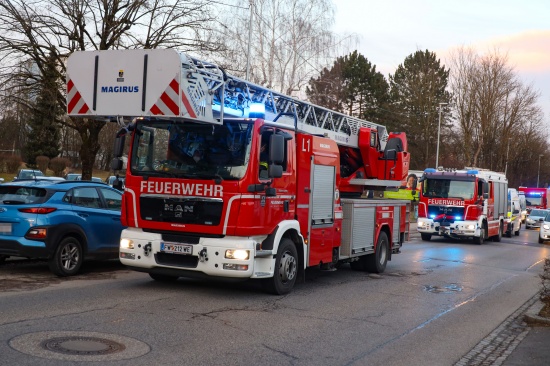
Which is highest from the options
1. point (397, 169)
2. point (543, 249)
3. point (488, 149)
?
point (488, 149)

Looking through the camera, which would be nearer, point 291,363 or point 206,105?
point 291,363

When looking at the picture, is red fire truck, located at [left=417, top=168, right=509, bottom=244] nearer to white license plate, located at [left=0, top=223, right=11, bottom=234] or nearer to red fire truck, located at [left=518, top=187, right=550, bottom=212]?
white license plate, located at [left=0, top=223, right=11, bottom=234]

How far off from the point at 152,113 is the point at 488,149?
5465 cm

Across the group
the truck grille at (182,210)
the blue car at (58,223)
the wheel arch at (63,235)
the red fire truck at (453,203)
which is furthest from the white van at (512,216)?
the truck grille at (182,210)

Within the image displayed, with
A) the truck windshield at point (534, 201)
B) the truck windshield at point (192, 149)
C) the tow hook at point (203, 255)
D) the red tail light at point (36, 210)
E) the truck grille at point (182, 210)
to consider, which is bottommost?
the tow hook at point (203, 255)

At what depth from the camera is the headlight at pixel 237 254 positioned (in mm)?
9266

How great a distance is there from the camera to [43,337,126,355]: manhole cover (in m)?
6.38

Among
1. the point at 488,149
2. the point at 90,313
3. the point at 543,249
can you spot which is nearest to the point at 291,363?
the point at 90,313

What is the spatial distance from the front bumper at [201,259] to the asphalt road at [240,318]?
426 millimetres

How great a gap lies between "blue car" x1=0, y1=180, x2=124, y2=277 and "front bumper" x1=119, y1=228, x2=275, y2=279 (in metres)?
1.43

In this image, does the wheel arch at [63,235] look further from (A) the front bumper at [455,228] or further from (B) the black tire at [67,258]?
(A) the front bumper at [455,228]

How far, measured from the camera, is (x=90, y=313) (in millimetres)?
8148

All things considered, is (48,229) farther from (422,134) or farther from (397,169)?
(422,134)

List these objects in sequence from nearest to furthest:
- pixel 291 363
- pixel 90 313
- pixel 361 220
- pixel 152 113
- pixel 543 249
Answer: pixel 291 363
pixel 90 313
pixel 152 113
pixel 361 220
pixel 543 249
